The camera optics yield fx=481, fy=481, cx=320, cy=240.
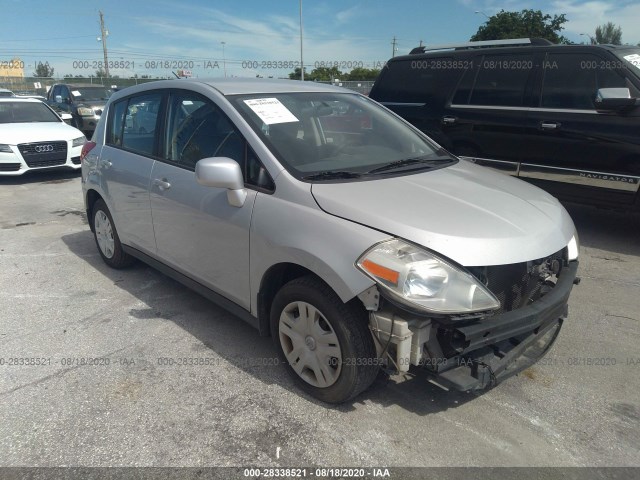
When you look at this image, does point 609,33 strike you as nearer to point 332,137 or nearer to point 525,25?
point 525,25

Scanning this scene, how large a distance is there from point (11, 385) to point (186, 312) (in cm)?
127

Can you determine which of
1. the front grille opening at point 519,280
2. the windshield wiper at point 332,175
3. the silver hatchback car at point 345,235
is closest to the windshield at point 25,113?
the silver hatchback car at point 345,235

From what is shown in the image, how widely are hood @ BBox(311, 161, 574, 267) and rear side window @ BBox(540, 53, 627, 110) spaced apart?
112 inches

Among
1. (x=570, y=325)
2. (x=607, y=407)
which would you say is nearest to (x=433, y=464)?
(x=607, y=407)

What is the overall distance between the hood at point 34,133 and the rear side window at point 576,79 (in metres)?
8.63

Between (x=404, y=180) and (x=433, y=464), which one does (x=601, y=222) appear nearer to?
(x=404, y=180)

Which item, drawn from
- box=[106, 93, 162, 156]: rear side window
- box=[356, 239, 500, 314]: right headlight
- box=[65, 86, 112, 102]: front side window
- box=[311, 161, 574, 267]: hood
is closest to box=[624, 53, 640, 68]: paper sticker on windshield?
box=[311, 161, 574, 267]: hood

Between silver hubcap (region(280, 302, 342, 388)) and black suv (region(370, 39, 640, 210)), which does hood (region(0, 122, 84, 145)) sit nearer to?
black suv (region(370, 39, 640, 210))

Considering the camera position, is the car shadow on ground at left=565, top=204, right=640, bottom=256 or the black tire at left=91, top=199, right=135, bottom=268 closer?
the black tire at left=91, top=199, right=135, bottom=268

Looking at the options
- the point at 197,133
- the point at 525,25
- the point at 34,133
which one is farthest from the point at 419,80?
the point at 525,25

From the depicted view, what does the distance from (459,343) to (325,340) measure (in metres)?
0.68

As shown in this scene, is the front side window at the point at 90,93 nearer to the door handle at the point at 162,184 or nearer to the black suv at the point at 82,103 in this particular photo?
the black suv at the point at 82,103

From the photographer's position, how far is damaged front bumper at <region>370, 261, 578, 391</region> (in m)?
2.20

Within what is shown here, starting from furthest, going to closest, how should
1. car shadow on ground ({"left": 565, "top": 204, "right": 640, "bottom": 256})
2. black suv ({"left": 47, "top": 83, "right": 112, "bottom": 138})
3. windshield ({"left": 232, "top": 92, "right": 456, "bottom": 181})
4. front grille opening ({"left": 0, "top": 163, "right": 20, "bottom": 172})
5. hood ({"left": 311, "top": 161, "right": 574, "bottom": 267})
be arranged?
black suv ({"left": 47, "top": 83, "right": 112, "bottom": 138}) < front grille opening ({"left": 0, "top": 163, "right": 20, "bottom": 172}) < car shadow on ground ({"left": 565, "top": 204, "right": 640, "bottom": 256}) < windshield ({"left": 232, "top": 92, "right": 456, "bottom": 181}) < hood ({"left": 311, "top": 161, "right": 574, "bottom": 267})
